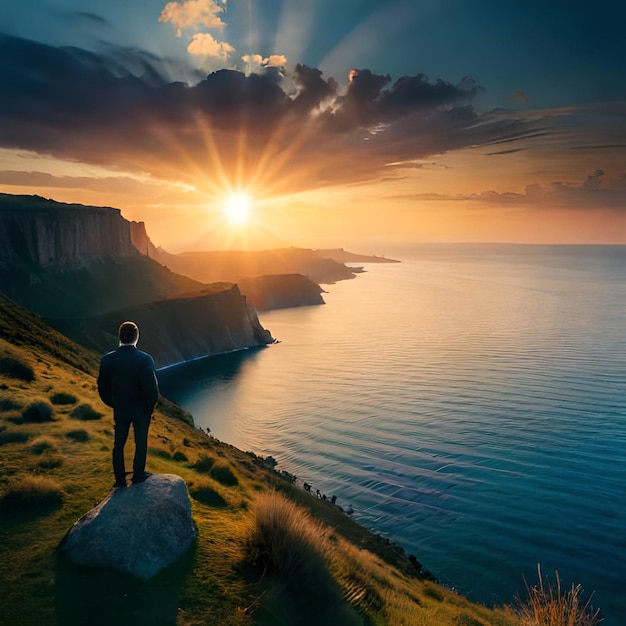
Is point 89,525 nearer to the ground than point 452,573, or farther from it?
farther from it

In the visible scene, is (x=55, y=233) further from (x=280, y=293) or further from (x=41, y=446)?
(x=41, y=446)

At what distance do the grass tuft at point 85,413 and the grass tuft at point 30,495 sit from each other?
23.5 feet

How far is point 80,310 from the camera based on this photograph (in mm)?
103562

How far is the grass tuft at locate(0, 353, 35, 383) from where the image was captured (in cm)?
1994

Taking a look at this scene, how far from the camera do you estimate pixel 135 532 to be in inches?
324

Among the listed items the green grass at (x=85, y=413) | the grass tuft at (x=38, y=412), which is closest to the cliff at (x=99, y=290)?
the green grass at (x=85, y=413)

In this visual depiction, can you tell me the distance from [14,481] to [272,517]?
20.0 feet

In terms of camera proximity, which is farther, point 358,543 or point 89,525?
point 358,543

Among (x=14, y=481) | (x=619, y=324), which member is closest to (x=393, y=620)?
(x=14, y=481)

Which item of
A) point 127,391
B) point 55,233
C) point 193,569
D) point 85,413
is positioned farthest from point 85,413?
point 55,233

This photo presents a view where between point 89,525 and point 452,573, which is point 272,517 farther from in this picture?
point 452,573

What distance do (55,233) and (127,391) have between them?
411ft

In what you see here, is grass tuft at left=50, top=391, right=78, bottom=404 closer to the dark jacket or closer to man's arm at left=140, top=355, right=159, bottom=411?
the dark jacket

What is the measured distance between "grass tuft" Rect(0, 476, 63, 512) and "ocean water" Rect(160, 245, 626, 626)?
22.8m
